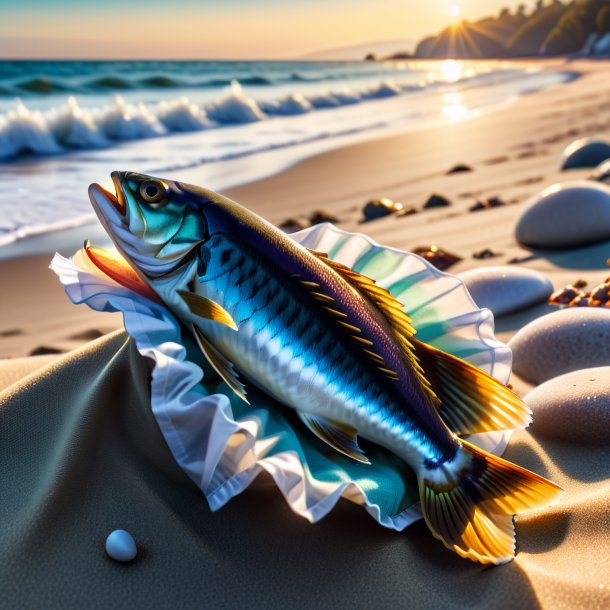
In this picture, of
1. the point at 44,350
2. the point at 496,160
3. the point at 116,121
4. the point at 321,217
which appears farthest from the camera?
the point at 116,121

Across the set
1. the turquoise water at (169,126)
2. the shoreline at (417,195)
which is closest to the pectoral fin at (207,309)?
the shoreline at (417,195)

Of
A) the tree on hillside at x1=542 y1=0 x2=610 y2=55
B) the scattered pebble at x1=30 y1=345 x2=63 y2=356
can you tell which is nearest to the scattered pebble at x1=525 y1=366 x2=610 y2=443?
the scattered pebble at x1=30 y1=345 x2=63 y2=356

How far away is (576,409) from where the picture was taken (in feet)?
7.70

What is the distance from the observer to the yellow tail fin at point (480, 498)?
175 cm

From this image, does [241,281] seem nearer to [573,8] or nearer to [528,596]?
[528,596]

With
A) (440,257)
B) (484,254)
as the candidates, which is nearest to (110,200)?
(440,257)

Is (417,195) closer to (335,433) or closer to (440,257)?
(440,257)

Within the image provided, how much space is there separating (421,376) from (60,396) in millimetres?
966

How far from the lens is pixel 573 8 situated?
2211 inches

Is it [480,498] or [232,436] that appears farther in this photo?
[480,498]

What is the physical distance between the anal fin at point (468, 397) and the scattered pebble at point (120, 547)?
32.4 inches

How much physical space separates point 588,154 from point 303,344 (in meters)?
6.23

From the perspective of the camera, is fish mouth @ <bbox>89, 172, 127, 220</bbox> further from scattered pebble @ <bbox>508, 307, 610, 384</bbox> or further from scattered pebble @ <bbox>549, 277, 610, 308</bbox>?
scattered pebble @ <bbox>549, 277, 610, 308</bbox>

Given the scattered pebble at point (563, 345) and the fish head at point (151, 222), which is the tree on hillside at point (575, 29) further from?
the fish head at point (151, 222)
